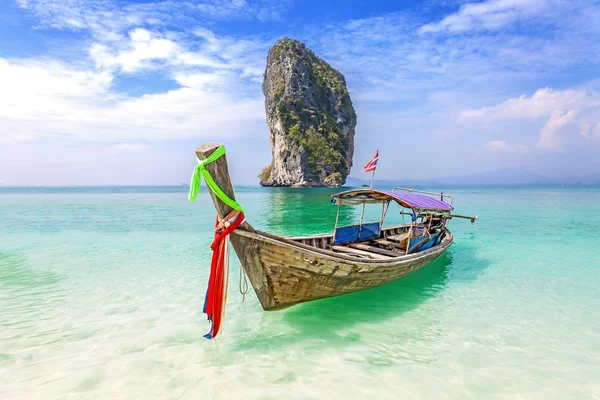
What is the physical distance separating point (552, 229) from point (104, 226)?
2895cm

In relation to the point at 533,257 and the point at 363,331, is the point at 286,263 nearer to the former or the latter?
the point at 363,331

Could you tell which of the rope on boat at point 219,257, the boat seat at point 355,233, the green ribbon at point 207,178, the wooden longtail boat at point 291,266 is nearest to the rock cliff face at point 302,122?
the boat seat at point 355,233

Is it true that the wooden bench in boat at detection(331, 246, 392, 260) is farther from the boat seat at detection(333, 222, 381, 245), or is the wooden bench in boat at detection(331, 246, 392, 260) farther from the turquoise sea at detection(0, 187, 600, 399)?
the turquoise sea at detection(0, 187, 600, 399)

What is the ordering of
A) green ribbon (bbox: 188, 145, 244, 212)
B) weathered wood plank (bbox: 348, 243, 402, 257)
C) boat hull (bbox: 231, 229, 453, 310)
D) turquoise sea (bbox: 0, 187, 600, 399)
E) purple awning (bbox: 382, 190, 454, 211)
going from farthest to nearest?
weathered wood plank (bbox: 348, 243, 402, 257) → purple awning (bbox: 382, 190, 454, 211) → boat hull (bbox: 231, 229, 453, 310) → turquoise sea (bbox: 0, 187, 600, 399) → green ribbon (bbox: 188, 145, 244, 212)

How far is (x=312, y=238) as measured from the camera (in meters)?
9.69

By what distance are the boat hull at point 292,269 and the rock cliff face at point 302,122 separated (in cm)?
7589

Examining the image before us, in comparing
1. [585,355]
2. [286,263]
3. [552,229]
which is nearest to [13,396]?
[286,263]

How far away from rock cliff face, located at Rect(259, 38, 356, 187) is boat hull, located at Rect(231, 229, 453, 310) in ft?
249

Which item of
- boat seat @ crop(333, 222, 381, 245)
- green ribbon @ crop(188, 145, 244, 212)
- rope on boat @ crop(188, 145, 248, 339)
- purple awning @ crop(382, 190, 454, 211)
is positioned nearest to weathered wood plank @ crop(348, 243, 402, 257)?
boat seat @ crop(333, 222, 381, 245)

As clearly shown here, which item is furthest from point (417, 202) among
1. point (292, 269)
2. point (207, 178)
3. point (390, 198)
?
point (207, 178)

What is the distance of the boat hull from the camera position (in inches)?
214

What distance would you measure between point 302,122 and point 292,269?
267 ft

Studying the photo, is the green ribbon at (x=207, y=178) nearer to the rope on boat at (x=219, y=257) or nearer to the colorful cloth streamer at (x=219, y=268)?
the rope on boat at (x=219, y=257)

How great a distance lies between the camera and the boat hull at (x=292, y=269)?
5434mm
